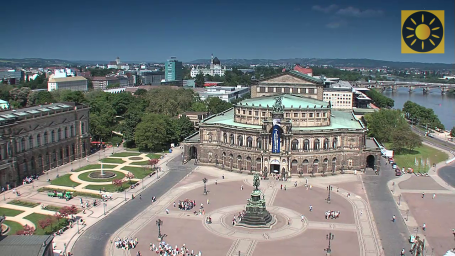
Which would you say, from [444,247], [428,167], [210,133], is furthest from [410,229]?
[210,133]

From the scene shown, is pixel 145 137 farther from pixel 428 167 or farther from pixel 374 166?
pixel 428 167

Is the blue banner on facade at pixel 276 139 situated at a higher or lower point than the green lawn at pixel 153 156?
higher

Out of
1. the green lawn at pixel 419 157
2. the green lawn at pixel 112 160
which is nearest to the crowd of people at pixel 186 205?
the green lawn at pixel 112 160

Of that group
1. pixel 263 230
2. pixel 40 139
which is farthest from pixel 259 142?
pixel 40 139

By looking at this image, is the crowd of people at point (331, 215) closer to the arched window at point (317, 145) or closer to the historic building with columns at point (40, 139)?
the arched window at point (317, 145)

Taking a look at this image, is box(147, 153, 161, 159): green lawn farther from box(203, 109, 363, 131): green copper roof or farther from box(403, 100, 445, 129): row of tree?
box(403, 100, 445, 129): row of tree

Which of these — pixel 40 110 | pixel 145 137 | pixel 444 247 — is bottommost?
pixel 444 247
